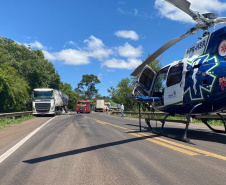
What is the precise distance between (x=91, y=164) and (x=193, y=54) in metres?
5.52

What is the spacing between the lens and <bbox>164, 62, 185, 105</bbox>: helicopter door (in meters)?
7.29

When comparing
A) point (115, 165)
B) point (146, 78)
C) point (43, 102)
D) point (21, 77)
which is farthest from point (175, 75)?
point (21, 77)

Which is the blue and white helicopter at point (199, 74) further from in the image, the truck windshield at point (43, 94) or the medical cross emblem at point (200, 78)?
the truck windshield at point (43, 94)

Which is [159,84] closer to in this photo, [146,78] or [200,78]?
[146,78]

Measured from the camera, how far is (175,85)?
24.9ft

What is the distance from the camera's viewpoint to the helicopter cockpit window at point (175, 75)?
24.3 ft

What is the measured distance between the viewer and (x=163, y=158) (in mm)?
4488

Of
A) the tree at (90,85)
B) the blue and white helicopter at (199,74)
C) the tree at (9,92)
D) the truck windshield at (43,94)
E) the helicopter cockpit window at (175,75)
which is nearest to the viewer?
the blue and white helicopter at (199,74)

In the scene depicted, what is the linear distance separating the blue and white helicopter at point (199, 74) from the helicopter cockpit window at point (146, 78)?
915 millimetres

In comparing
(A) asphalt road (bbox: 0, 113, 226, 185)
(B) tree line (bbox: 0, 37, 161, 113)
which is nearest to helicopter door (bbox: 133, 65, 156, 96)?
(A) asphalt road (bbox: 0, 113, 226, 185)

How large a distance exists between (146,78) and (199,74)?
3.10m

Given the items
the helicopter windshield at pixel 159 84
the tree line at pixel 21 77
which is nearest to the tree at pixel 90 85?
the tree line at pixel 21 77

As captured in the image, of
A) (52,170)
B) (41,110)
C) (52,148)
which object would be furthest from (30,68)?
(52,170)

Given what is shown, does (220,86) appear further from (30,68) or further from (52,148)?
(30,68)
